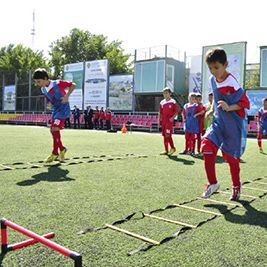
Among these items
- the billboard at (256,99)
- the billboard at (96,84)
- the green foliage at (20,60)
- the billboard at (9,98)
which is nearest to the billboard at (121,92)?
the billboard at (96,84)

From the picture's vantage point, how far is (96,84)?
33031mm

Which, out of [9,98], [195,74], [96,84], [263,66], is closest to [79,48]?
[9,98]

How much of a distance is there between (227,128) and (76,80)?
31713mm

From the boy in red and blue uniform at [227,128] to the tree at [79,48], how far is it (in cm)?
5578

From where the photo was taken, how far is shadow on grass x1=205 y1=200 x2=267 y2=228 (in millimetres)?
3654

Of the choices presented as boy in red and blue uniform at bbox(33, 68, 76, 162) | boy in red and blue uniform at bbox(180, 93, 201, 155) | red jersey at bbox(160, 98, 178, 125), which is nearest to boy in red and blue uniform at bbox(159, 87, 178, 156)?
red jersey at bbox(160, 98, 178, 125)

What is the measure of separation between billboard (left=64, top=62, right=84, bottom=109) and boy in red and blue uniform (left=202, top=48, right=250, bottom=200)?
98.1 ft

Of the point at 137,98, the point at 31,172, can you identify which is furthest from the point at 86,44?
the point at 31,172

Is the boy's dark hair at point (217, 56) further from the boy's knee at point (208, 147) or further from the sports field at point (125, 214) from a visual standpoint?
the sports field at point (125, 214)

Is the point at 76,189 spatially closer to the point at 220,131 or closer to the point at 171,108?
the point at 220,131

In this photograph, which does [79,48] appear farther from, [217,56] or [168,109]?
[217,56]

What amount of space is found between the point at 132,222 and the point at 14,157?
17.9 ft

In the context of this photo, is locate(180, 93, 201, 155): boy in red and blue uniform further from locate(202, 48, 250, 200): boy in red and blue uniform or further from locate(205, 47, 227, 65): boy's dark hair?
locate(205, 47, 227, 65): boy's dark hair

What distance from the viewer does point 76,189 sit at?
4.94 m
